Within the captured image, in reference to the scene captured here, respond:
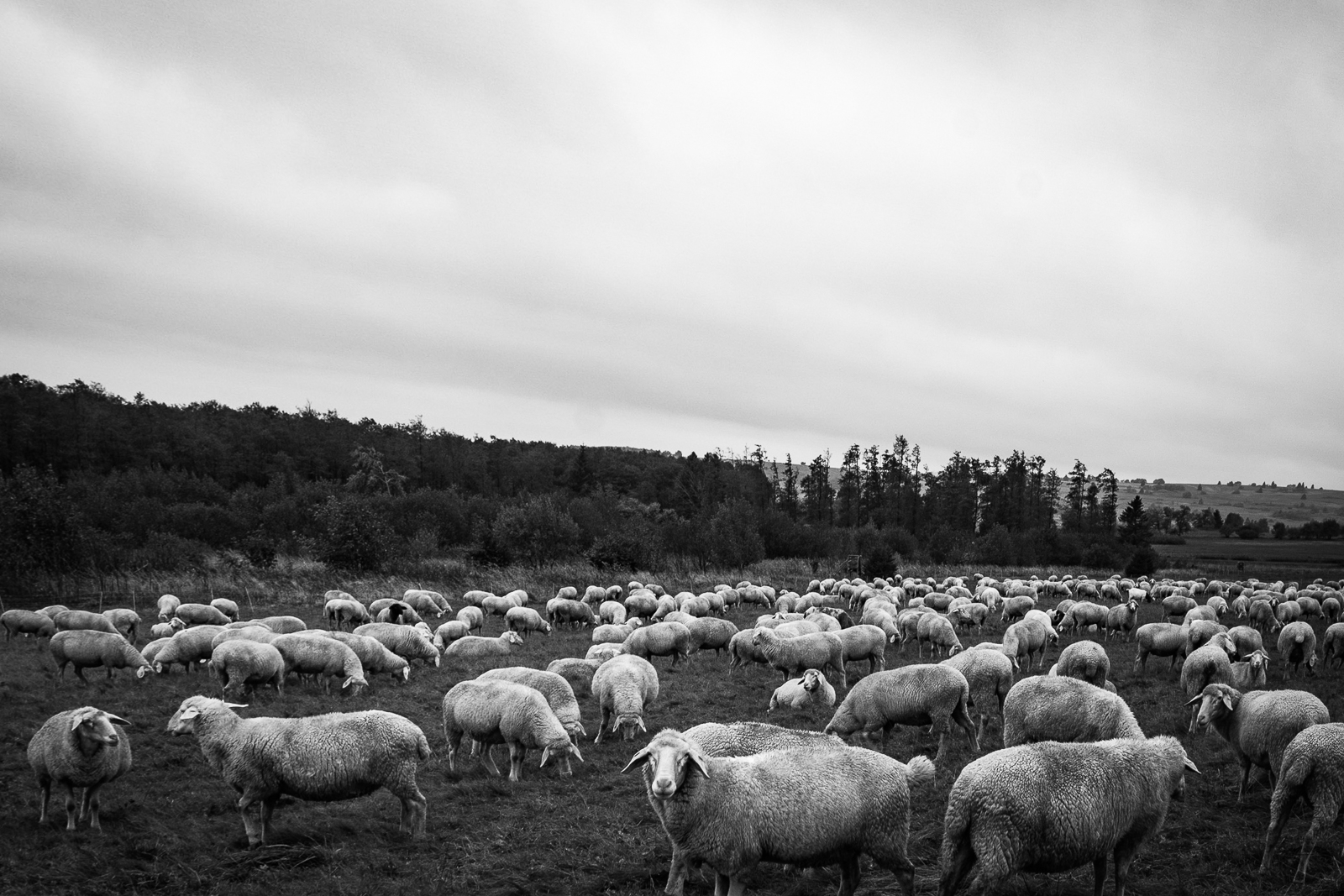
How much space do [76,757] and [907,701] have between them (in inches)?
472

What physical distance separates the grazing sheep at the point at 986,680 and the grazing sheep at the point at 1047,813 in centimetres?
573

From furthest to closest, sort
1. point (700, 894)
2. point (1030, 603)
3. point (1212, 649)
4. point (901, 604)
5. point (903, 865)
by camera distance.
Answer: point (901, 604), point (1030, 603), point (1212, 649), point (700, 894), point (903, 865)

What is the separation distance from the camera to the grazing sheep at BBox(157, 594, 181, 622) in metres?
26.6

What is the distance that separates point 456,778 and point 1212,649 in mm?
15246

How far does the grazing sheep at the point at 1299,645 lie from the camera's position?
68.4 feet

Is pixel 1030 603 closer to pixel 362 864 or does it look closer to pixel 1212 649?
pixel 1212 649

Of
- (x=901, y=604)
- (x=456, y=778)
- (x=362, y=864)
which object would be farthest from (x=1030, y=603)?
(x=362, y=864)

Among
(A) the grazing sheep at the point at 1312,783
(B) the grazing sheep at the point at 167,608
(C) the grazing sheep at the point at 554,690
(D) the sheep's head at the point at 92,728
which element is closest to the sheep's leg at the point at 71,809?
(D) the sheep's head at the point at 92,728

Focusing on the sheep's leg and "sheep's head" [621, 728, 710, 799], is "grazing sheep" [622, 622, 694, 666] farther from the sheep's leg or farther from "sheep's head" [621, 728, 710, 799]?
"sheep's head" [621, 728, 710, 799]

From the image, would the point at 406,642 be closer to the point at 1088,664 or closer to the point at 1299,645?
the point at 1088,664

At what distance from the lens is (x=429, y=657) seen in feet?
71.0

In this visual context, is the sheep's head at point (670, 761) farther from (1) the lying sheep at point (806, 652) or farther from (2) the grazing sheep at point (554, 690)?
(1) the lying sheep at point (806, 652)

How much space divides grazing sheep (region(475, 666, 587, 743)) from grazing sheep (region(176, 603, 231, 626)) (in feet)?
52.7

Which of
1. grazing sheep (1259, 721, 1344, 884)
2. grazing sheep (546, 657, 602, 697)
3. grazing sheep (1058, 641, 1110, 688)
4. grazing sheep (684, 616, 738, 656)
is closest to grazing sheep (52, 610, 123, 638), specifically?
grazing sheep (546, 657, 602, 697)
